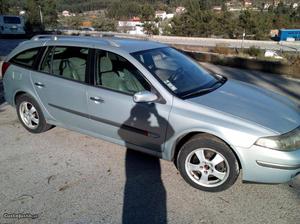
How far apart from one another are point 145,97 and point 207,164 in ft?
3.26

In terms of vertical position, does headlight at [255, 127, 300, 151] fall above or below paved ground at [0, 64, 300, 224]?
above

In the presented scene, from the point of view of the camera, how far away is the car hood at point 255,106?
9.46 ft

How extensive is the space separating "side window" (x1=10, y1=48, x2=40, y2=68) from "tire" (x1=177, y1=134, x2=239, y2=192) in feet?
8.85

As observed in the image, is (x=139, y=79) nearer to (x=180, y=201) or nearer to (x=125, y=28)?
(x=180, y=201)


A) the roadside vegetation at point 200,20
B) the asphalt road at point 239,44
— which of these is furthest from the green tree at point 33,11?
the asphalt road at point 239,44

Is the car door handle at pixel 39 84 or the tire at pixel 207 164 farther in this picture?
the car door handle at pixel 39 84

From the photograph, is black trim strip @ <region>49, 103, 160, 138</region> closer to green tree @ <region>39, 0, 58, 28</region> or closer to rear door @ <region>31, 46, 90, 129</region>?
rear door @ <region>31, 46, 90, 129</region>

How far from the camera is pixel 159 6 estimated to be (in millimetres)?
125000

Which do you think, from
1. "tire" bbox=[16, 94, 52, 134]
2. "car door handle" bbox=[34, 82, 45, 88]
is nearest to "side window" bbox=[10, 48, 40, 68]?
"car door handle" bbox=[34, 82, 45, 88]

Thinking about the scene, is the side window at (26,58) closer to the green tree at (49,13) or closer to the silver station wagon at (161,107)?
the silver station wagon at (161,107)

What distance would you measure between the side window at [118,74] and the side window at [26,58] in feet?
4.09

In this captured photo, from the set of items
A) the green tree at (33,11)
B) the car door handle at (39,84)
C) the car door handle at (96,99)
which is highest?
the green tree at (33,11)

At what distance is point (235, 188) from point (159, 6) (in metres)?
131

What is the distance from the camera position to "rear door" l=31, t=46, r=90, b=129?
3.75 metres
